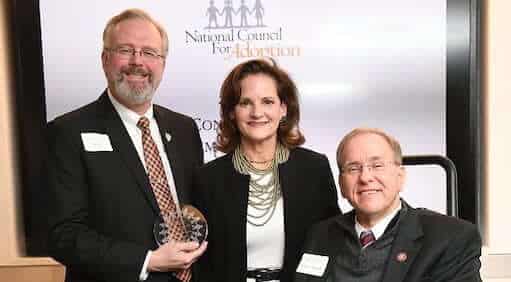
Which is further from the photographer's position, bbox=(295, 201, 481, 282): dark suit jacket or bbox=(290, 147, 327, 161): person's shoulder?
bbox=(290, 147, 327, 161): person's shoulder

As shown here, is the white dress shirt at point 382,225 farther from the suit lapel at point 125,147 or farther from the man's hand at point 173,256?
the suit lapel at point 125,147

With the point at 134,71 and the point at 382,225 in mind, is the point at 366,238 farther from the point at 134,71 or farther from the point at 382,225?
the point at 134,71

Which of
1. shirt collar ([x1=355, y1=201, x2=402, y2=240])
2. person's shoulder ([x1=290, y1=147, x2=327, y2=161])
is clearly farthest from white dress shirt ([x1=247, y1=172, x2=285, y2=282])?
shirt collar ([x1=355, y1=201, x2=402, y2=240])

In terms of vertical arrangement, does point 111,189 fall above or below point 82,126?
below

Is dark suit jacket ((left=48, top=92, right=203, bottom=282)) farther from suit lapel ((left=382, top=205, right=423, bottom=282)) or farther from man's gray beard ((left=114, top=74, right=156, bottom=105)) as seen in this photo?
suit lapel ((left=382, top=205, right=423, bottom=282))

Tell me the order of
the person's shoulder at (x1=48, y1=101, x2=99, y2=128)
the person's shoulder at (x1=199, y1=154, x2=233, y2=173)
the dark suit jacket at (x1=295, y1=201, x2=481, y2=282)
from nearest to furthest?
the dark suit jacket at (x1=295, y1=201, x2=481, y2=282)
the person's shoulder at (x1=48, y1=101, x2=99, y2=128)
the person's shoulder at (x1=199, y1=154, x2=233, y2=173)

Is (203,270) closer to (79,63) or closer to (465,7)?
(79,63)

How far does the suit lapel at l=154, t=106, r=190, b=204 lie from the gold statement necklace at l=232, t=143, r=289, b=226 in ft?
0.75

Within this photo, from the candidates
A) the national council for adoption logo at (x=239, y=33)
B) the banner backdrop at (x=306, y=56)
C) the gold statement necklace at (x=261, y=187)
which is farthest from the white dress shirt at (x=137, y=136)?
the national council for adoption logo at (x=239, y=33)

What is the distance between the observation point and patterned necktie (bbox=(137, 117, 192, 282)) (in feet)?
6.66

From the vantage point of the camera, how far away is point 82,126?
2025mm

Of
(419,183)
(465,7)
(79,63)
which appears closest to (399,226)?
(419,183)

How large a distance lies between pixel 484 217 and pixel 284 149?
129 cm

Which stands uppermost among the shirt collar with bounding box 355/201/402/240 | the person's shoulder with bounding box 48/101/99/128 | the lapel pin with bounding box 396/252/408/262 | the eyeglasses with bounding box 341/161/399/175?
the person's shoulder with bounding box 48/101/99/128
